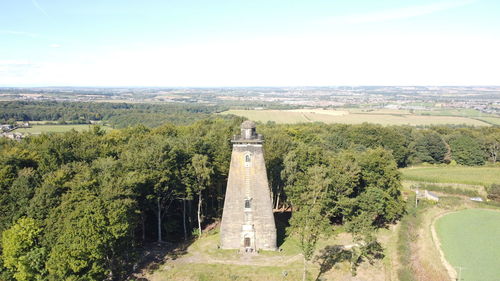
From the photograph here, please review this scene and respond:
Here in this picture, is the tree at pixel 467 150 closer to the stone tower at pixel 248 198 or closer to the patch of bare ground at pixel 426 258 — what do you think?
the patch of bare ground at pixel 426 258

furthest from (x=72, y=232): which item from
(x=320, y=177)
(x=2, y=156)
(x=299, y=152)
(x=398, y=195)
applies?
(x=398, y=195)

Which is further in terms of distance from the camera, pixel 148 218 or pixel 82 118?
pixel 82 118

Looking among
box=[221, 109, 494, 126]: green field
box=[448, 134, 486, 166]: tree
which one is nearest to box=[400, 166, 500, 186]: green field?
box=[448, 134, 486, 166]: tree

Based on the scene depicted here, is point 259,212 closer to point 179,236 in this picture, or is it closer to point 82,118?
point 179,236

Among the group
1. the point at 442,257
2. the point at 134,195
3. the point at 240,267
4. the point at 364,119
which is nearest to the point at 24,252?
the point at 134,195

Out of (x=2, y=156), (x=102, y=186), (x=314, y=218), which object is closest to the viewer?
(x=314, y=218)
